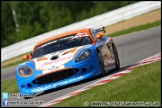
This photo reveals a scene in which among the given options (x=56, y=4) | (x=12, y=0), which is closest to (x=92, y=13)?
(x=56, y=4)

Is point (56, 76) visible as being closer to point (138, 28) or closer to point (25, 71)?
point (25, 71)

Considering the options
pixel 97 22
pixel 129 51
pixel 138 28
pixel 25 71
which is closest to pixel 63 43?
pixel 25 71

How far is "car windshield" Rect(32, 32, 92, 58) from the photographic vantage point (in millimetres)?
11125

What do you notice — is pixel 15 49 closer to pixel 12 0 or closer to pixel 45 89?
pixel 45 89

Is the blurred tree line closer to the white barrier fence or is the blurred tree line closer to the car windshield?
the white barrier fence

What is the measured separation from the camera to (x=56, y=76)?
9984 mm

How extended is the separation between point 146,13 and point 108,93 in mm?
21352

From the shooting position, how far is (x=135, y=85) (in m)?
7.61

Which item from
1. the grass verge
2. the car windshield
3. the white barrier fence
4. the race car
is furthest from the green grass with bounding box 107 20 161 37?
the race car

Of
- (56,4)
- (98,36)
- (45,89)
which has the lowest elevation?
(45,89)

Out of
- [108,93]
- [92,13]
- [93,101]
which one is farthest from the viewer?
[92,13]

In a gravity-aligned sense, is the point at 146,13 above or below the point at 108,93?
above

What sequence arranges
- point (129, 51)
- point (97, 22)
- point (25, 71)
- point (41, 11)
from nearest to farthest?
point (25, 71) < point (129, 51) < point (97, 22) < point (41, 11)

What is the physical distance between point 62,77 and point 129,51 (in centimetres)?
774
